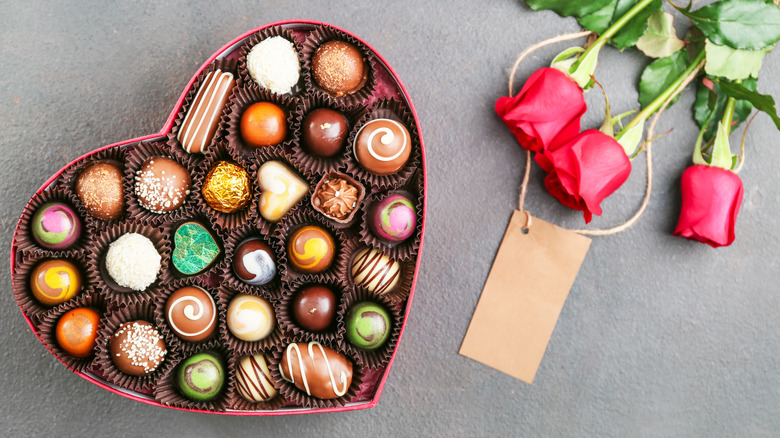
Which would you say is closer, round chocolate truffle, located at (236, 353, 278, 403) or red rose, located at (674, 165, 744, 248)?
round chocolate truffle, located at (236, 353, 278, 403)

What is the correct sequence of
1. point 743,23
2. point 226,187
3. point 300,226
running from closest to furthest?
point 226,187
point 300,226
point 743,23

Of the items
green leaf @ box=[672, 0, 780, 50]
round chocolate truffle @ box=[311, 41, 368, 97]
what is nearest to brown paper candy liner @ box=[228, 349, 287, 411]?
round chocolate truffle @ box=[311, 41, 368, 97]

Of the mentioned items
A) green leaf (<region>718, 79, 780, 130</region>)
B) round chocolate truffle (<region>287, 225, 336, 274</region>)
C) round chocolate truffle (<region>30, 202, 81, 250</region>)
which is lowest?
round chocolate truffle (<region>30, 202, 81, 250</region>)

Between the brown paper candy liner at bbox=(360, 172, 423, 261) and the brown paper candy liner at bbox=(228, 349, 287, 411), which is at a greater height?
the brown paper candy liner at bbox=(360, 172, 423, 261)

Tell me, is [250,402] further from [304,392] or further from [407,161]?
[407,161]

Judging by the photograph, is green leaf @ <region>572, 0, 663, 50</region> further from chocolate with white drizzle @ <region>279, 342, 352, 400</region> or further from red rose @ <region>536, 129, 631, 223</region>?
chocolate with white drizzle @ <region>279, 342, 352, 400</region>

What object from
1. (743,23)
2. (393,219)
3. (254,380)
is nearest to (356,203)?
(393,219)

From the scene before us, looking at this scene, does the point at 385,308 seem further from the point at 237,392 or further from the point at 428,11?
the point at 428,11
